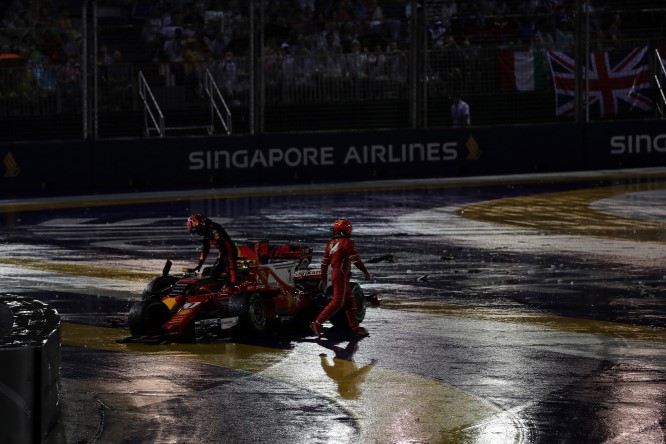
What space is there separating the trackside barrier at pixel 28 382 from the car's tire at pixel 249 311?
394 cm

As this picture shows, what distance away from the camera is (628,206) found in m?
24.8

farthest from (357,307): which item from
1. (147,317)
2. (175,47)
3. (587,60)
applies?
(587,60)

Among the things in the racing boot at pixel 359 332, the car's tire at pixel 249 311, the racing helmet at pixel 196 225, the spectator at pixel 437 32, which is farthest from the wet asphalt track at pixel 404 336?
the spectator at pixel 437 32

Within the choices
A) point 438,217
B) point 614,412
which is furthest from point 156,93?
point 614,412

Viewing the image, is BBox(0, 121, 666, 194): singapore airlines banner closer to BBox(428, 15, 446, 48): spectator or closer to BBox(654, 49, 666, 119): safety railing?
BBox(654, 49, 666, 119): safety railing

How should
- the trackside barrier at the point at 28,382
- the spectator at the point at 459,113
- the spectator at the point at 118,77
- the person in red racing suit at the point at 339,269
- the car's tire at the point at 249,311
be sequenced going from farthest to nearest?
the spectator at the point at 459,113
the spectator at the point at 118,77
the person in red racing suit at the point at 339,269
the car's tire at the point at 249,311
the trackside barrier at the point at 28,382

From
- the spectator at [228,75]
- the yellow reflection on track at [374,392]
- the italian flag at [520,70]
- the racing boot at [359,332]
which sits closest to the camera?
the yellow reflection on track at [374,392]

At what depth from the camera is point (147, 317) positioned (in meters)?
13.2

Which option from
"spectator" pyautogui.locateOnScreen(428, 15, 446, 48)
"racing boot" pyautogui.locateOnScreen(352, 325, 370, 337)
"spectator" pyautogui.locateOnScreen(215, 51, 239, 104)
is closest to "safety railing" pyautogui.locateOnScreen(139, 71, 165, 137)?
"spectator" pyautogui.locateOnScreen(215, 51, 239, 104)

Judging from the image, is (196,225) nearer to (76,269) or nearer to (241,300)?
(241,300)

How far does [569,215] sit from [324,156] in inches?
310

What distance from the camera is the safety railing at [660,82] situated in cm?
3064

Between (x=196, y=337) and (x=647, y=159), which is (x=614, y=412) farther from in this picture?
(x=647, y=159)

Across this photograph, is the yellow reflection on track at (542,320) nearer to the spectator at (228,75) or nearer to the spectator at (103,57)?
the spectator at (228,75)
